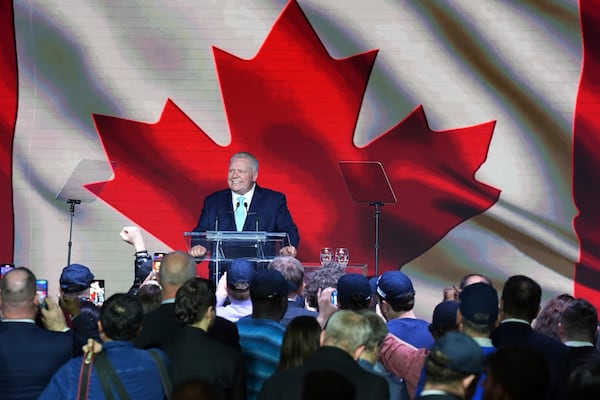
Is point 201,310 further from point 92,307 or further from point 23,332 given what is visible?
point 92,307

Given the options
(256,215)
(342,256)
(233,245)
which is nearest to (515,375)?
(233,245)

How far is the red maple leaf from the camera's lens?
8.30m

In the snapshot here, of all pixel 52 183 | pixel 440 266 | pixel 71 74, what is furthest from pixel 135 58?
pixel 440 266

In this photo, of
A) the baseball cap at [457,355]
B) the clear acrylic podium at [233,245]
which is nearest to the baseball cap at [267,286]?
the baseball cap at [457,355]

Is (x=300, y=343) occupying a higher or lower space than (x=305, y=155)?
lower

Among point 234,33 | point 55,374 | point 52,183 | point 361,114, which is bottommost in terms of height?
point 55,374

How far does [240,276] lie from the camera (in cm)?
464

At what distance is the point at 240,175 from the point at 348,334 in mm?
3365

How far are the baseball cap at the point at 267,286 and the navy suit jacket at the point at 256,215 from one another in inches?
97.4

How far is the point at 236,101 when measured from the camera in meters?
8.34

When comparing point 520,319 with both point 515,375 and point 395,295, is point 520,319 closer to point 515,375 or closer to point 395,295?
point 395,295

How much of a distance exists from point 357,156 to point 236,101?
1.06m

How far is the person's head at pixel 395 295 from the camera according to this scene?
435 centimetres

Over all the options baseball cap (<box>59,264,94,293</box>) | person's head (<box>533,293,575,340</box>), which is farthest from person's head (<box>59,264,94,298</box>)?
person's head (<box>533,293,575,340</box>)
